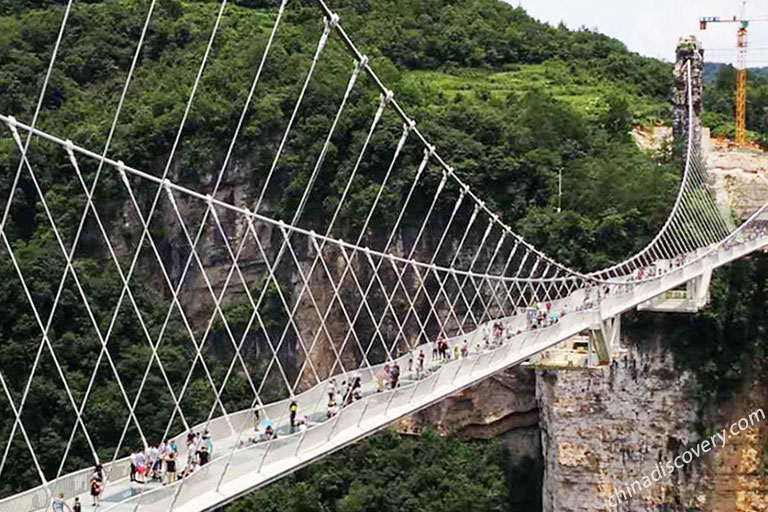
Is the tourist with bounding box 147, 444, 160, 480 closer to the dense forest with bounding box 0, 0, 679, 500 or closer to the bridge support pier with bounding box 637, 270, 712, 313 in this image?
the dense forest with bounding box 0, 0, 679, 500

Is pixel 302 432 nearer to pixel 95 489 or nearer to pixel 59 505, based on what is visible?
pixel 95 489

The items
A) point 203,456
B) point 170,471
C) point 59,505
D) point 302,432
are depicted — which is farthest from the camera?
point 302,432

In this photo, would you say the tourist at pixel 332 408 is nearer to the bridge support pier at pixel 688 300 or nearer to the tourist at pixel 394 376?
the tourist at pixel 394 376

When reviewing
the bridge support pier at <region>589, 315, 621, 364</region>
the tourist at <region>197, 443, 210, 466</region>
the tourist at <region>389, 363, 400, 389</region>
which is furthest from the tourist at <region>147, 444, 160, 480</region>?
the bridge support pier at <region>589, 315, 621, 364</region>

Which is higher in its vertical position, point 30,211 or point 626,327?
point 30,211

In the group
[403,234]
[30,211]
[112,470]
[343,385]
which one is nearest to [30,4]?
[30,211]

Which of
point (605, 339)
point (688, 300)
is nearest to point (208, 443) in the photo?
point (605, 339)

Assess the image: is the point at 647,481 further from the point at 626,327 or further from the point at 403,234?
the point at 403,234
